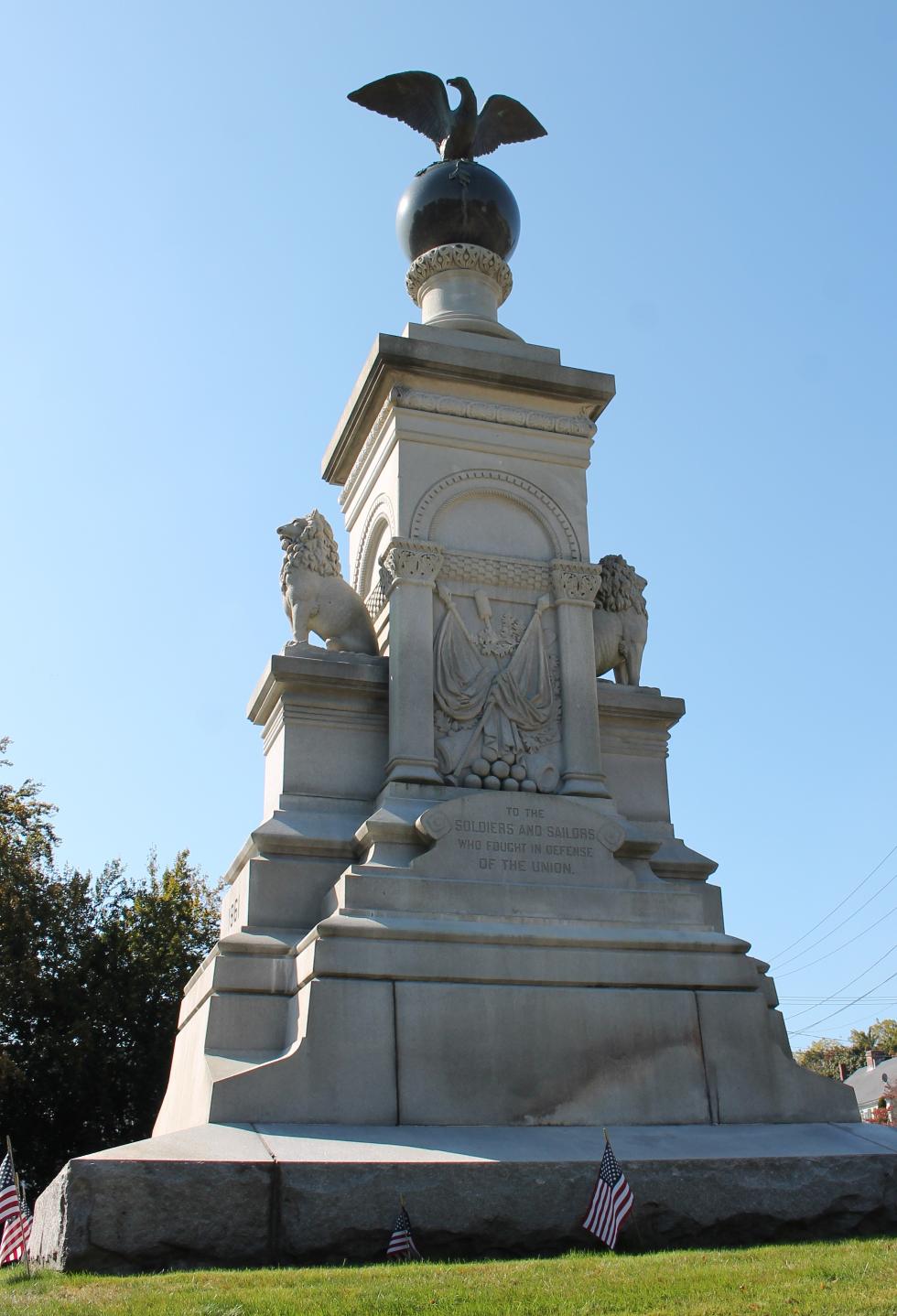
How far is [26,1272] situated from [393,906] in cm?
410

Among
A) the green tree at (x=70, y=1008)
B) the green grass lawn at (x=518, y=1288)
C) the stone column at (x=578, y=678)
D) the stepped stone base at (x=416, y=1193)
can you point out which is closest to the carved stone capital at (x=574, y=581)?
the stone column at (x=578, y=678)

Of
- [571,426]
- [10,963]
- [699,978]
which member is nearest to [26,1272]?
[699,978]

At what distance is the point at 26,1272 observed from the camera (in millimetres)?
8195

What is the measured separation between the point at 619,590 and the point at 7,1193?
8759 mm

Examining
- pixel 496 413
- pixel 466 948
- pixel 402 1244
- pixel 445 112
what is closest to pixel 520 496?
pixel 496 413

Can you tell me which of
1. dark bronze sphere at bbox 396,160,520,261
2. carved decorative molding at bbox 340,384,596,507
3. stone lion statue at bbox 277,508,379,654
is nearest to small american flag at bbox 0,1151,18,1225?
stone lion statue at bbox 277,508,379,654

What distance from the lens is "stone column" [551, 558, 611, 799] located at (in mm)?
13195

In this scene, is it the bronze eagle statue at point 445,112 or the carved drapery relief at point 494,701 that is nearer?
the carved drapery relief at point 494,701

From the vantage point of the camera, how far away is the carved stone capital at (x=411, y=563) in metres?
13.3

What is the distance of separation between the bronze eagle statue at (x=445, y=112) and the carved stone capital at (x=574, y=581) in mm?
6262

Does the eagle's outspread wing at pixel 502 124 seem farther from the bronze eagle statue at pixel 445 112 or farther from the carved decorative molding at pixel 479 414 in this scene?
the carved decorative molding at pixel 479 414

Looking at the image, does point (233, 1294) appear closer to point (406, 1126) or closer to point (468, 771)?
point (406, 1126)

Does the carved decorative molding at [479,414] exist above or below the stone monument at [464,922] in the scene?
above

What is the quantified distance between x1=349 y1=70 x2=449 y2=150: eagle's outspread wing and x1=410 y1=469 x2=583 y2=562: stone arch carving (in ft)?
18.9
